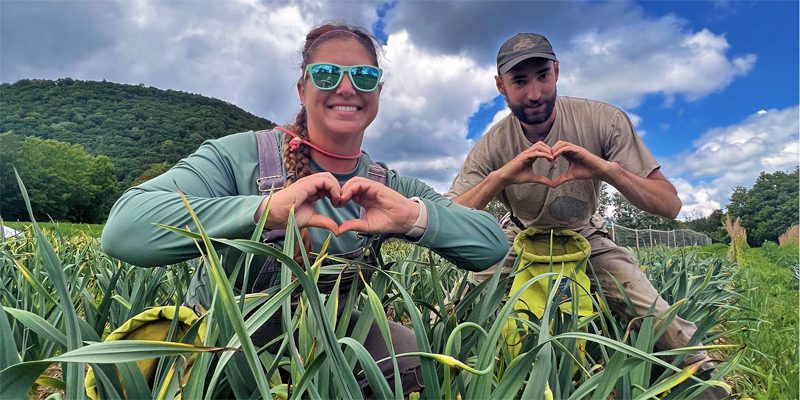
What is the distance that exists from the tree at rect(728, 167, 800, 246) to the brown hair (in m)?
46.5

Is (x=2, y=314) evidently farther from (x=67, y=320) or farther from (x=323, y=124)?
(x=323, y=124)

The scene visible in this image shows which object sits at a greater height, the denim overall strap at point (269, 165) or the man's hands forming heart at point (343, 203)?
the denim overall strap at point (269, 165)

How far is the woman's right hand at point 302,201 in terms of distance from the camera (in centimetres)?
101

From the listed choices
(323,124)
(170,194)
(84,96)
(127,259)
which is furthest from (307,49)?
(84,96)

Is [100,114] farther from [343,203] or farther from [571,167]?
[343,203]

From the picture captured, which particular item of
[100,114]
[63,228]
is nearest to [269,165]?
[63,228]

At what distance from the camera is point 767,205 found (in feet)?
139

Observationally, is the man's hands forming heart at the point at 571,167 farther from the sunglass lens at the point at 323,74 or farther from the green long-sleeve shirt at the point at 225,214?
the sunglass lens at the point at 323,74

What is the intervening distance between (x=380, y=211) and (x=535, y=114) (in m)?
1.39

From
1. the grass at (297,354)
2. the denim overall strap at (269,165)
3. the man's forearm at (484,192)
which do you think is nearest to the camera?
the grass at (297,354)

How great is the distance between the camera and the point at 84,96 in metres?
34.9

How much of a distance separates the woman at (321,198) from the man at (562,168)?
2.31 feet

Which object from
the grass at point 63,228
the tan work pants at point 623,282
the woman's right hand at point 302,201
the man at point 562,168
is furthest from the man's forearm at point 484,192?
the grass at point 63,228

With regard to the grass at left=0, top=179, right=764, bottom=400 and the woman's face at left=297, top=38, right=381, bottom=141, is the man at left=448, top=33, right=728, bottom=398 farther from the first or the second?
the grass at left=0, top=179, right=764, bottom=400
